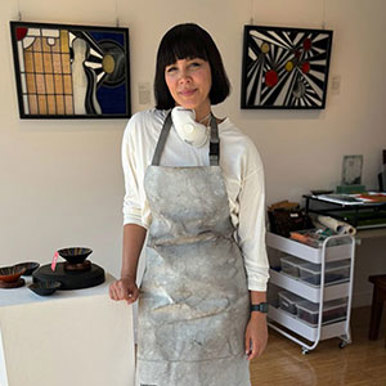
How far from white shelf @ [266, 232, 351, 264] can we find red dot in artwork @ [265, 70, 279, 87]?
91 cm

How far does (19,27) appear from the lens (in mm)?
2041

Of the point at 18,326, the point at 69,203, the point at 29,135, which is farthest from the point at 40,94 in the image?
the point at 18,326

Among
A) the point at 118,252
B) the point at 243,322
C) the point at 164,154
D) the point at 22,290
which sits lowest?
the point at 118,252

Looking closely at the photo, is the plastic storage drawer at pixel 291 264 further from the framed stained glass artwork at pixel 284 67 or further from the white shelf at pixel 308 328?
the framed stained glass artwork at pixel 284 67

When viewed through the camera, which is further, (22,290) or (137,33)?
(137,33)

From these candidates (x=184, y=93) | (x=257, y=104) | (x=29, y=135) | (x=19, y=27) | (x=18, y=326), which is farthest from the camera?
(x=257, y=104)

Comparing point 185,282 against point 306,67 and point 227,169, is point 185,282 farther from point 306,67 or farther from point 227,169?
point 306,67

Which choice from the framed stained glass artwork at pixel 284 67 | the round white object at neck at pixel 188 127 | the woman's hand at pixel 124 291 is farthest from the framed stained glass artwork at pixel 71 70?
the woman's hand at pixel 124 291

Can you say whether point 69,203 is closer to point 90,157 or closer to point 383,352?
point 90,157

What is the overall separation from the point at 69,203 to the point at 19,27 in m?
0.89

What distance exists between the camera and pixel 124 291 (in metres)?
1.14

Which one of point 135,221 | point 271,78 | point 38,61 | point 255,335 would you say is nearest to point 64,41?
point 38,61

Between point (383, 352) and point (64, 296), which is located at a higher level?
point (64, 296)

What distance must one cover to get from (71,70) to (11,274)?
129 centimetres
